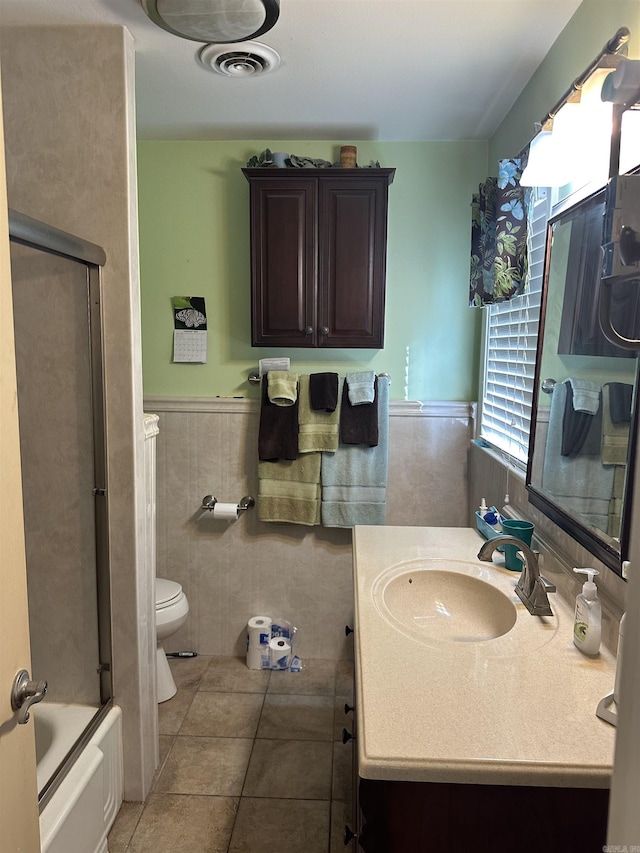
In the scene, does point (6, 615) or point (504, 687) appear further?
point (504, 687)

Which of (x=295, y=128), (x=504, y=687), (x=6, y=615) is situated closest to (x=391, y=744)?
(x=504, y=687)

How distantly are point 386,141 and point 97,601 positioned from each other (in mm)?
2229

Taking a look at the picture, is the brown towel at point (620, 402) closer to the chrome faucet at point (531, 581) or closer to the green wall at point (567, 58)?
the chrome faucet at point (531, 581)

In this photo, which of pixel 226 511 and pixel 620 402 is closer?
pixel 620 402

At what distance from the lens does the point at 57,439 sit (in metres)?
1.89

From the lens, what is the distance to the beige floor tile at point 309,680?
2.68 metres

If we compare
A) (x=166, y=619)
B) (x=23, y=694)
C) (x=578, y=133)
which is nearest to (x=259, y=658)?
(x=166, y=619)

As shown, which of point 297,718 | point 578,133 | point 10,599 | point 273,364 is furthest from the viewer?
point 273,364

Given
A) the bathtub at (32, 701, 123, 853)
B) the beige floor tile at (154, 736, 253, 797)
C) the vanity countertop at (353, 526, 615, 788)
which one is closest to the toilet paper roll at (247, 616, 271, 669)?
the beige floor tile at (154, 736, 253, 797)

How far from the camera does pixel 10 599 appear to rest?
3.30 ft

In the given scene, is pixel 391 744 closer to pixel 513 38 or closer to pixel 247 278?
pixel 513 38

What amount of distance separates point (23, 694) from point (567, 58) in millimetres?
2074

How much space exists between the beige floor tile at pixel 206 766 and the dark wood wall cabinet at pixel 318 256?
64.3 inches

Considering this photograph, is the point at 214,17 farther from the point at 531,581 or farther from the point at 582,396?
the point at 531,581
